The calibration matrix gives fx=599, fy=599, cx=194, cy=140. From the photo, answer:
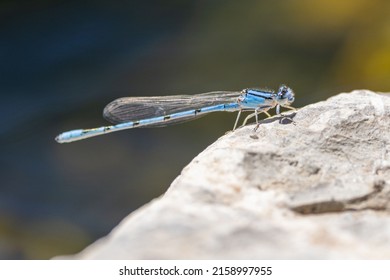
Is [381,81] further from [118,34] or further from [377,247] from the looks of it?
[377,247]

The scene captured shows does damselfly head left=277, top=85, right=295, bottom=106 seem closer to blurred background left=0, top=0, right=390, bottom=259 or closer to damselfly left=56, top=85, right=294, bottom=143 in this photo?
damselfly left=56, top=85, right=294, bottom=143

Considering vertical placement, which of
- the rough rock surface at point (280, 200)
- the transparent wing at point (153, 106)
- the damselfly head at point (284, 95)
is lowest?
the rough rock surface at point (280, 200)

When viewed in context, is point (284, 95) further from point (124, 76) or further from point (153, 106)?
point (124, 76)

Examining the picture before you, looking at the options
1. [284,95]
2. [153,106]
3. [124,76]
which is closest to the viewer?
[284,95]

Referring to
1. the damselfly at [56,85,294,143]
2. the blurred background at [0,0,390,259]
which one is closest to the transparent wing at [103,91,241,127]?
the damselfly at [56,85,294,143]

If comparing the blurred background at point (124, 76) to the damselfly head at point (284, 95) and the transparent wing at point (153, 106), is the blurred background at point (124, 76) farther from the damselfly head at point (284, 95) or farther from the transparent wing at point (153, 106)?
the damselfly head at point (284, 95)

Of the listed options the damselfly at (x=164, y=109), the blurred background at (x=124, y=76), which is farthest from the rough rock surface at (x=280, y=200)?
the blurred background at (x=124, y=76)

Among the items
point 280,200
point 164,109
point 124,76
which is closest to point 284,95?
point 164,109
